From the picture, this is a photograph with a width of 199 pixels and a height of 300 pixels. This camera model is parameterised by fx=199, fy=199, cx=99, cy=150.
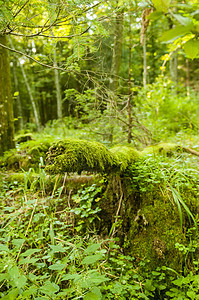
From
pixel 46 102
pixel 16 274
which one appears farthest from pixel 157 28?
pixel 16 274

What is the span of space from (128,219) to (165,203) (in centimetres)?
48

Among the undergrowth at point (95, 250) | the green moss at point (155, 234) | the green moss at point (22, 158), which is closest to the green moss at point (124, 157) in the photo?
the undergrowth at point (95, 250)

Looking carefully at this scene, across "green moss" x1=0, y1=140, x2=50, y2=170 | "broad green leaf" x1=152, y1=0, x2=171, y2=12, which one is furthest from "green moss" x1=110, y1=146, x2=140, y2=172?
"green moss" x1=0, y1=140, x2=50, y2=170

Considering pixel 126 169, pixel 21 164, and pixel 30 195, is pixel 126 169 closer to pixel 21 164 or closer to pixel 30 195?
pixel 30 195

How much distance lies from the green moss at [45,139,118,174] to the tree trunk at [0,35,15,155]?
10.0 feet

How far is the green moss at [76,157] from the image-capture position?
1780 millimetres

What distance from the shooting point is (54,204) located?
8.87ft

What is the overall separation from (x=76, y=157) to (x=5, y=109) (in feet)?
11.3

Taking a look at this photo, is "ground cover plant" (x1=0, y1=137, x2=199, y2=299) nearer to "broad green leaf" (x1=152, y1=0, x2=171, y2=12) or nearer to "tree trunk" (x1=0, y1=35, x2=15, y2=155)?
"broad green leaf" (x1=152, y1=0, x2=171, y2=12)

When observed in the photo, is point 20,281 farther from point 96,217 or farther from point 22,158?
point 22,158

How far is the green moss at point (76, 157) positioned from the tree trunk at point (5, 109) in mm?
3050

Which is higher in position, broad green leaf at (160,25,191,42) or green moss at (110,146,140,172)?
broad green leaf at (160,25,191,42)

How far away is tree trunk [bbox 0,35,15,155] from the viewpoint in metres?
4.50

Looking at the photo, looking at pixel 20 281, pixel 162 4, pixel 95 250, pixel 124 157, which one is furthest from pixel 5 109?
pixel 162 4
